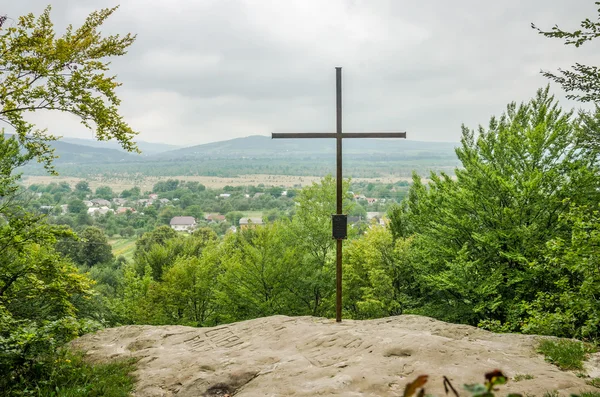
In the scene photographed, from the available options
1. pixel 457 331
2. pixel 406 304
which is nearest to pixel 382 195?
pixel 406 304

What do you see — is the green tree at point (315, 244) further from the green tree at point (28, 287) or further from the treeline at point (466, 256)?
the green tree at point (28, 287)

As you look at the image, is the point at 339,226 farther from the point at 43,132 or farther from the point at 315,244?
the point at 315,244

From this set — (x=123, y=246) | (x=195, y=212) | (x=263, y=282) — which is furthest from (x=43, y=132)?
(x=195, y=212)

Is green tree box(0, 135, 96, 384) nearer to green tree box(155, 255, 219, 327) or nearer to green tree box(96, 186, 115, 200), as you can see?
green tree box(155, 255, 219, 327)

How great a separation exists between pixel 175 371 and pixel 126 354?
1.97 meters

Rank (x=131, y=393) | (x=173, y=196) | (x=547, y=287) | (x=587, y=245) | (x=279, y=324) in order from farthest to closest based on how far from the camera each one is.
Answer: (x=173, y=196) → (x=547, y=287) → (x=279, y=324) → (x=587, y=245) → (x=131, y=393)

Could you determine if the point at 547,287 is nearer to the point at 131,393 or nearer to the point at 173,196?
the point at 131,393

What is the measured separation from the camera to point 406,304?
18516 millimetres

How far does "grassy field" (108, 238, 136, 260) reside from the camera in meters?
58.5

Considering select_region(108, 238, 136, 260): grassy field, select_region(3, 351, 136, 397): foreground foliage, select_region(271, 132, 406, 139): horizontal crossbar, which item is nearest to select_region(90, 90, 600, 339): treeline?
select_region(271, 132, 406, 139): horizontal crossbar

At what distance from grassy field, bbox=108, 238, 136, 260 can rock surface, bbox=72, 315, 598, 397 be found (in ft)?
173

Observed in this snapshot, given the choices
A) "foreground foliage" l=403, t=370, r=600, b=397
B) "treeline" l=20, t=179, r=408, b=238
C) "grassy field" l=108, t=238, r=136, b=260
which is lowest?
"grassy field" l=108, t=238, r=136, b=260

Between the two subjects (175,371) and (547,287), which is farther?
(547,287)

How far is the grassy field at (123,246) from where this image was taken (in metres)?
58.5
